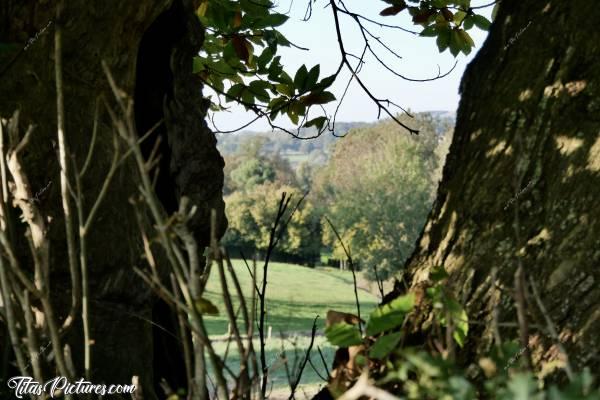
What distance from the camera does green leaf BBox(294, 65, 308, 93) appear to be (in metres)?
2.89

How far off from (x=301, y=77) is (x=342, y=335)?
67.2 inches

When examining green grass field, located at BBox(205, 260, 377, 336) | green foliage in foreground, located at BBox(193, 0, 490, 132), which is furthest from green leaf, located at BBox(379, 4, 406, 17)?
green grass field, located at BBox(205, 260, 377, 336)

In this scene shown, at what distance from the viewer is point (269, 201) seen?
35281 mm

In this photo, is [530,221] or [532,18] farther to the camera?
[532,18]

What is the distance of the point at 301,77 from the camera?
9.56 feet

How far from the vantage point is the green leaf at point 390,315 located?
129 cm

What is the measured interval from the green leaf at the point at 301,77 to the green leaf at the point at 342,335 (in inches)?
65.8

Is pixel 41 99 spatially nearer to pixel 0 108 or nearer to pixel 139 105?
pixel 0 108

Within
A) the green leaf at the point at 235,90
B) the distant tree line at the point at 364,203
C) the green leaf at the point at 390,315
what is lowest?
the distant tree line at the point at 364,203

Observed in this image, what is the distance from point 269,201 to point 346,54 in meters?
32.0

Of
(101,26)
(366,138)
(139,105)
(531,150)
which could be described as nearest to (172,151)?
(139,105)

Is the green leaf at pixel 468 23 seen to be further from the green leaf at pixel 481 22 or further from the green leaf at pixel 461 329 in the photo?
the green leaf at pixel 461 329

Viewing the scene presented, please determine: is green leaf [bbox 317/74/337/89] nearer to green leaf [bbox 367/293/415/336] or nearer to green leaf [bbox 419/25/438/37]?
green leaf [bbox 419/25/438/37]

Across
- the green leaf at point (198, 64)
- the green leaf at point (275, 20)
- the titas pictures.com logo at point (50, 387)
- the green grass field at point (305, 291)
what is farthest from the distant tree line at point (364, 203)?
the titas pictures.com logo at point (50, 387)
